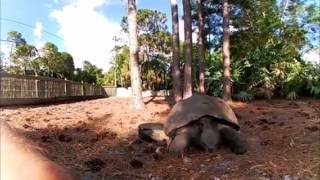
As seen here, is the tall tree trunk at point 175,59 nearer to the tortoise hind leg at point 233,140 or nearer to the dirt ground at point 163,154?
the dirt ground at point 163,154

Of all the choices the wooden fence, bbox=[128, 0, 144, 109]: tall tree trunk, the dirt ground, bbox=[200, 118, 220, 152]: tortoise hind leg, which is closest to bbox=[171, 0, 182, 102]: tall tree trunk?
bbox=[128, 0, 144, 109]: tall tree trunk

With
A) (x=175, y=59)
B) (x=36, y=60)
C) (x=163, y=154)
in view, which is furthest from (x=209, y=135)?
(x=36, y=60)

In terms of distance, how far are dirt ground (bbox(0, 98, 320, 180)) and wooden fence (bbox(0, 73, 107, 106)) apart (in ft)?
8.25

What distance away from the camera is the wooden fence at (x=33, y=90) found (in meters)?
12.9

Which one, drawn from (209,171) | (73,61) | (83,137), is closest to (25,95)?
(83,137)

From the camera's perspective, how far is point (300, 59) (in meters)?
18.5

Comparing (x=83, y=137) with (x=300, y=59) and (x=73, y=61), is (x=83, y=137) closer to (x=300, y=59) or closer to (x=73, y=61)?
(x=300, y=59)

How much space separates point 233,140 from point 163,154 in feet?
3.37

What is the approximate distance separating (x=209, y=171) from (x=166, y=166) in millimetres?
622

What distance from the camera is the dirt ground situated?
542 cm

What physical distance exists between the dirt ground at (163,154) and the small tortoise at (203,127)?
16 cm

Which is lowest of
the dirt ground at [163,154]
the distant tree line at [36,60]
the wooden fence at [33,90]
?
the dirt ground at [163,154]

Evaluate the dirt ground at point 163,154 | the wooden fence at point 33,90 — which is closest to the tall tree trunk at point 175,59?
the dirt ground at point 163,154

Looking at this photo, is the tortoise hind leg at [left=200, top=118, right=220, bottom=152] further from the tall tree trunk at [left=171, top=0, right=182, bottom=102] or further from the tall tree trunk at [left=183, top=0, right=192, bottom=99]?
the tall tree trunk at [left=171, top=0, right=182, bottom=102]
